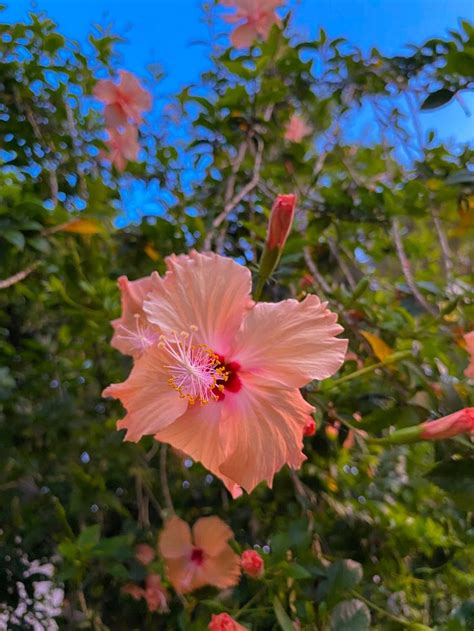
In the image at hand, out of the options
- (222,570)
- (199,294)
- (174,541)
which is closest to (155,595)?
(174,541)

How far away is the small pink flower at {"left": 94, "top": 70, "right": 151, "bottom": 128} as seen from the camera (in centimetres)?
135

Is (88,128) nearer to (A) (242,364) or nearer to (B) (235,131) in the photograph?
(B) (235,131)

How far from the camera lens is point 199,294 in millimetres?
627

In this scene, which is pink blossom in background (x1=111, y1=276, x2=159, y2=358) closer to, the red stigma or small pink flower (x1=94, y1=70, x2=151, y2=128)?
the red stigma

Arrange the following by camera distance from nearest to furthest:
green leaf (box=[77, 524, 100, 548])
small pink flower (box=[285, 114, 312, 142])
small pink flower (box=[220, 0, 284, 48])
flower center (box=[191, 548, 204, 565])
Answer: green leaf (box=[77, 524, 100, 548]), flower center (box=[191, 548, 204, 565]), small pink flower (box=[220, 0, 284, 48]), small pink flower (box=[285, 114, 312, 142])

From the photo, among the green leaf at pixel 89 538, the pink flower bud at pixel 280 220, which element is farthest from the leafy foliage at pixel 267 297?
the pink flower bud at pixel 280 220

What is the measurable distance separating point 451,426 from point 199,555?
0.56m

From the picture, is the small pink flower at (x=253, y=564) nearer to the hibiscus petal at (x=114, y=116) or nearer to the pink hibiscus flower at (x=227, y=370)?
the pink hibiscus flower at (x=227, y=370)

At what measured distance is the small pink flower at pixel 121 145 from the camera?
1.41 metres

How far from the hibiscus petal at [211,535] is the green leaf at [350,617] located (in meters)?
0.28

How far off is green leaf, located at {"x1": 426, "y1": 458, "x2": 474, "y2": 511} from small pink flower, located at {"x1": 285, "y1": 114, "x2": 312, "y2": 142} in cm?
108

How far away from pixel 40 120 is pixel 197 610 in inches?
44.5

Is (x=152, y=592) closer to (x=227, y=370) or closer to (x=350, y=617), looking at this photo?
(x=350, y=617)

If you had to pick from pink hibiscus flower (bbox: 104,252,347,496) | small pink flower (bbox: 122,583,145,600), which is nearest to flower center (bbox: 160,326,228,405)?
pink hibiscus flower (bbox: 104,252,347,496)
